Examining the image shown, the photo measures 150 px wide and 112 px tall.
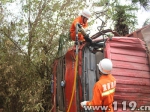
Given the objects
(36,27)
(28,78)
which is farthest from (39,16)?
(28,78)

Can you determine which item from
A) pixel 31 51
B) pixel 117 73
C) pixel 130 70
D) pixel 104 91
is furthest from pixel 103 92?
pixel 31 51

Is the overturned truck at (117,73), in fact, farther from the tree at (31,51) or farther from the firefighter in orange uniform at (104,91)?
the tree at (31,51)

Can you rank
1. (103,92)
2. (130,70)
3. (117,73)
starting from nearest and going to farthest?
1. (103,92)
2. (117,73)
3. (130,70)

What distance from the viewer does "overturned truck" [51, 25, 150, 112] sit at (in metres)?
3.70

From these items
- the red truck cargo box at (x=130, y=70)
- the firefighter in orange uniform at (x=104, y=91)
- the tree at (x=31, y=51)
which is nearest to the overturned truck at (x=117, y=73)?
the red truck cargo box at (x=130, y=70)

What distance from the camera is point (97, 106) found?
314 cm

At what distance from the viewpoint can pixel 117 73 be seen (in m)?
3.73

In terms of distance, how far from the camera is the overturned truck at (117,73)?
12.1ft

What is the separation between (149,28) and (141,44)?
515mm

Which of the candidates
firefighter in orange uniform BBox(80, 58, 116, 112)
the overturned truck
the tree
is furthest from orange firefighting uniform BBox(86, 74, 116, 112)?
the tree

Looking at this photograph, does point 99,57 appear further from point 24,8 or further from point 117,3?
point 117,3

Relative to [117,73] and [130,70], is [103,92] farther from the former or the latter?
[130,70]

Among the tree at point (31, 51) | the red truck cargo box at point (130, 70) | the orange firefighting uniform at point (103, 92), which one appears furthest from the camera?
the tree at point (31, 51)

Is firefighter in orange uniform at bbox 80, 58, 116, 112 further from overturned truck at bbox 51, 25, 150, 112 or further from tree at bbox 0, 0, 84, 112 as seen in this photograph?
tree at bbox 0, 0, 84, 112
